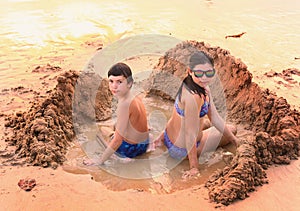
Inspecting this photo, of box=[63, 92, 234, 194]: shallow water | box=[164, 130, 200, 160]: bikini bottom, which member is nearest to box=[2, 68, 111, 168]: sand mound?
box=[63, 92, 234, 194]: shallow water

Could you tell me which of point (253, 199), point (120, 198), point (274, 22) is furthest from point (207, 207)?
point (274, 22)

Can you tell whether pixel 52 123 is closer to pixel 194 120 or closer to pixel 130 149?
pixel 130 149

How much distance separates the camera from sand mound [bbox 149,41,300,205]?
2564mm

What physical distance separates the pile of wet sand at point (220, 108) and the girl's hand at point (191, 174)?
9.8 inches

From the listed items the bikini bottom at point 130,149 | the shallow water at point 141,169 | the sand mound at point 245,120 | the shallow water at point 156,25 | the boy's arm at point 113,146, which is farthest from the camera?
the shallow water at point 156,25

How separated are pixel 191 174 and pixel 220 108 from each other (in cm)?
142

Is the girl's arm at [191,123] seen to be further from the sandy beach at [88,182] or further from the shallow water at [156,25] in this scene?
the shallow water at [156,25]

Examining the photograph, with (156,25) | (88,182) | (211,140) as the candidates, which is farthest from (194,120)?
(156,25)

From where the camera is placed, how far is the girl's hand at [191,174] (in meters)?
2.94

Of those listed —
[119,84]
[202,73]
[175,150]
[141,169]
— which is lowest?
[141,169]

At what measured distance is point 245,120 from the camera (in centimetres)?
380

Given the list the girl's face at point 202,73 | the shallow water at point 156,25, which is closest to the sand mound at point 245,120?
the girl's face at point 202,73

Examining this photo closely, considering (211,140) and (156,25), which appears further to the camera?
(156,25)

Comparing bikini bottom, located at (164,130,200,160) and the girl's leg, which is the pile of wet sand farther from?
bikini bottom, located at (164,130,200,160)
